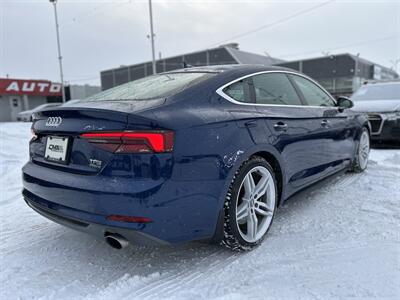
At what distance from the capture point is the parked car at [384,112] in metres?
6.64

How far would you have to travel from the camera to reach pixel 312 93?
12.5 feet

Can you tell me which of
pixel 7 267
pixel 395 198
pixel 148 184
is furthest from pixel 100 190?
pixel 395 198

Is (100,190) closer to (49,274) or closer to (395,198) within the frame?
(49,274)

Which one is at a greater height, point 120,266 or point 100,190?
point 100,190

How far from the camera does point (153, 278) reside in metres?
2.26

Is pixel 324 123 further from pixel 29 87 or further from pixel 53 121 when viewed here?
pixel 29 87

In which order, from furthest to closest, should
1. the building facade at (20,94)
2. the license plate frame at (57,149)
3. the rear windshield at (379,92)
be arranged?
the building facade at (20,94) → the rear windshield at (379,92) → the license plate frame at (57,149)

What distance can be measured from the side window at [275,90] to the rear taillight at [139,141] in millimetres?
1112

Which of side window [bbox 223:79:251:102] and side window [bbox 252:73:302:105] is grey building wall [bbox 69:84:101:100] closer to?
side window [bbox 252:73:302:105]

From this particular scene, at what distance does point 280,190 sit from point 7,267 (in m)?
2.27

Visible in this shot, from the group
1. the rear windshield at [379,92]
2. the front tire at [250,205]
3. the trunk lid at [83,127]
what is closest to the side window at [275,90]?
the front tire at [250,205]

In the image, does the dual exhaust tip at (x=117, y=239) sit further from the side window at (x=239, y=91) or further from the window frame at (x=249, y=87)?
the window frame at (x=249, y=87)

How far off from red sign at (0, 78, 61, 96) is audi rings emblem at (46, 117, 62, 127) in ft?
103

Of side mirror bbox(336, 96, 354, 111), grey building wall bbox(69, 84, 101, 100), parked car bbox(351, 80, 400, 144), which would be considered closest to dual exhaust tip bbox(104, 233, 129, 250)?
side mirror bbox(336, 96, 354, 111)
